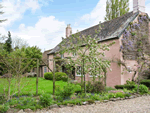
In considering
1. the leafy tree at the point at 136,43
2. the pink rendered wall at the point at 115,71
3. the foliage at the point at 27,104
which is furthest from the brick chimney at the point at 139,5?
the foliage at the point at 27,104

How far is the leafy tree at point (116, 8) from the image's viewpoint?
78.0ft

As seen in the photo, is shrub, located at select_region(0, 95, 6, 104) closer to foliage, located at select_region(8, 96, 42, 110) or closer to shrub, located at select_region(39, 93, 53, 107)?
foliage, located at select_region(8, 96, 42, 110)

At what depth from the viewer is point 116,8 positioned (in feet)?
79.8

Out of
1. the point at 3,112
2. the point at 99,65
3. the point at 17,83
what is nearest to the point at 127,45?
the point at 99,65

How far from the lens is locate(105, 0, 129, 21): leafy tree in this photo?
23781mm

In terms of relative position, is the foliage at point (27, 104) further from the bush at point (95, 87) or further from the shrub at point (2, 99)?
the bush at point (95, 87)

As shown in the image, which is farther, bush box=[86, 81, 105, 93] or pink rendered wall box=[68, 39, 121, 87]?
pink rendered wall box=[68, 39, 121, 87]

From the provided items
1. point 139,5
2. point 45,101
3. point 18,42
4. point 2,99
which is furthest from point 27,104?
point 18,42

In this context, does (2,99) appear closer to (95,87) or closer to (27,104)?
(27,104)

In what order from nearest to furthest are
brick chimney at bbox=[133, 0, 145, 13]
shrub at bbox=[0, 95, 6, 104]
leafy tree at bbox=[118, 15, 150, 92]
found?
shrub at bbox=[0, 95, 6, 104]
leafy tree at bbox=[118, 15, 150, 92]
brick chimney at bbox=[133, 0, 145, 13]

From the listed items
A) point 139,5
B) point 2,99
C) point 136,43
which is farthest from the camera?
point 139,5

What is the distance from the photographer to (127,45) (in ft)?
44.0

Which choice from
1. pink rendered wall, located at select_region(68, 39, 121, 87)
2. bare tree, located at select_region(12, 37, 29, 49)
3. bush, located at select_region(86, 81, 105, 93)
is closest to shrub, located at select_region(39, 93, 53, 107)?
bush, located at select_region(86, 81, 105, 93)

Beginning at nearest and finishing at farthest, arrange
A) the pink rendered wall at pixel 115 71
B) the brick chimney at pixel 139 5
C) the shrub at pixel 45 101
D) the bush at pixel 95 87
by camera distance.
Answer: the shrub at pixel 45 101 → the bush at pixel 95 87 → the pink rendered wall at pixel 115 71 → the brick chimney at pixel 139 5
